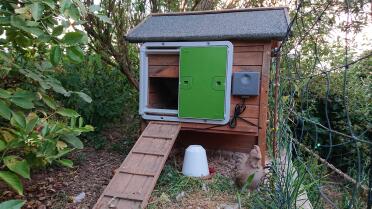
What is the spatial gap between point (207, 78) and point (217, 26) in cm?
52

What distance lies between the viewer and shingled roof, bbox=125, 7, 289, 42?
2.64m

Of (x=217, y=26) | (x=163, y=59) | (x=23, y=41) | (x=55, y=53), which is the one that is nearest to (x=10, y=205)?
(x=55, y=53)

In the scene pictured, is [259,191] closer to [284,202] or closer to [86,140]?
[284,202]

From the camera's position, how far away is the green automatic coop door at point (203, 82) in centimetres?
278

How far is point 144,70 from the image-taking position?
305 cm

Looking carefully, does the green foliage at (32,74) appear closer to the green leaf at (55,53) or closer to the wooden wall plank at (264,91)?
the green leaf at (55,53)

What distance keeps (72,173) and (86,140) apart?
2.82 ft

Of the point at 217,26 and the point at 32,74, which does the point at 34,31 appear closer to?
the point at 32,74

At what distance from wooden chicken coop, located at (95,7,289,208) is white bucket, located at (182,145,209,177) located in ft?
0.65

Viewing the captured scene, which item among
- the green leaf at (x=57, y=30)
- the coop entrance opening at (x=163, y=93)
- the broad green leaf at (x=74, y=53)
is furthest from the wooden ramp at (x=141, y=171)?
the green leaf at (x=57, y=30)

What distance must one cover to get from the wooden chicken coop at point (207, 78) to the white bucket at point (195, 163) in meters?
0.20

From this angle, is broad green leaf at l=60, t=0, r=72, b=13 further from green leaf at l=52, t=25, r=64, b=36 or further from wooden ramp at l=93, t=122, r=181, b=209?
wooden ramp at l=93, t=122, r=181, b=209

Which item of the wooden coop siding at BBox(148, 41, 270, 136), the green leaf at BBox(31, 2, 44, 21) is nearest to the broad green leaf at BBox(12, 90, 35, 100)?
the green leaf at BBox(31, 2, 44, 21)

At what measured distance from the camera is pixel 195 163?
275cm
